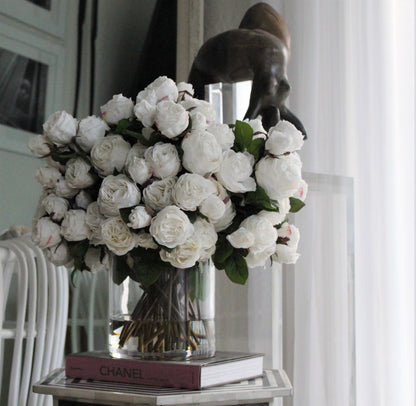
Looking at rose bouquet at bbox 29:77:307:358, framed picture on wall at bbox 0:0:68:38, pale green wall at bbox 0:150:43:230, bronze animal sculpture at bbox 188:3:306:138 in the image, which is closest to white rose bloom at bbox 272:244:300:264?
rose bouquet at bbox 29:77:307:358

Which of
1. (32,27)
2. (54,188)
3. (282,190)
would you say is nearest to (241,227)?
(282,190)

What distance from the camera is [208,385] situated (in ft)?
2.82

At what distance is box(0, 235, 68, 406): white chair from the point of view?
4.49 feet

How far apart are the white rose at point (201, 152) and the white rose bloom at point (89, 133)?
151 mm

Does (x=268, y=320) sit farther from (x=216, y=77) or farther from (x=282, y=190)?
(x=282, y=190)

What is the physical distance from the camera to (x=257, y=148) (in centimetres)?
90

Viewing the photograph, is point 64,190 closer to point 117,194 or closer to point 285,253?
point 117,194

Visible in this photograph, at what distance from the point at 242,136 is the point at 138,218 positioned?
200mm

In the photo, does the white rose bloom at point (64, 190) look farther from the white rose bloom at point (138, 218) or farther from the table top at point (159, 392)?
the table top at point (159, 392)

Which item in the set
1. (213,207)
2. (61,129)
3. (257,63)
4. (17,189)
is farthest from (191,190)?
(17,189)

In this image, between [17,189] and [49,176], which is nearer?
[49,176]

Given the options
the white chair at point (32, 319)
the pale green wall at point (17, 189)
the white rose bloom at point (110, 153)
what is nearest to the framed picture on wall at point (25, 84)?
the pale green wall at point (17, 189)

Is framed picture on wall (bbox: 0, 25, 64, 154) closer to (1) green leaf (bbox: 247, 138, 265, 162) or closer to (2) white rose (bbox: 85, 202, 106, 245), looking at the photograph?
(2) white rose (bbox: 85, 202, 106, 245)

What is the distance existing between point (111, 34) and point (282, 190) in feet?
5.90
